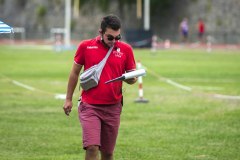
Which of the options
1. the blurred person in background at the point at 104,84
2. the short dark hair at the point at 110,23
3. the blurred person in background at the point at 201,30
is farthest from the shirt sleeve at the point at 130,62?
the blurred person in background at the point at 201,30

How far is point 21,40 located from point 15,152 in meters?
76.3

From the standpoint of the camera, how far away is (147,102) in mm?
22328

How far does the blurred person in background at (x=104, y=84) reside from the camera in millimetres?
9992

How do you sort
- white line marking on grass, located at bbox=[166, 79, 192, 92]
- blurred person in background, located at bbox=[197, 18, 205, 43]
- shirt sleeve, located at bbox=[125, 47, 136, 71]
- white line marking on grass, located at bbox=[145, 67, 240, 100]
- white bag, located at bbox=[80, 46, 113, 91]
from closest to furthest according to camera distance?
white bag, located at bbox=[80, 46, 113, 91], shirt sleeve, located at bbox=[125, 47, 136, 71], white line marking on grass, located at bbox=[145, 67, 240, 100], white line marking on grass, located at bbox=[166, 79, 192, 92], blurred person in background, located at bbox=[197, 18, 205, 43]

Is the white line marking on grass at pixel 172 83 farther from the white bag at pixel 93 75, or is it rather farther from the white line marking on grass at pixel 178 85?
the white bag at pixel 93 75

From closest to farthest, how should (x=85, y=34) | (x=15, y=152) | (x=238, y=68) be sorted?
(x=15, y=152) < (x=238, y=68) < (x=85, y=34)

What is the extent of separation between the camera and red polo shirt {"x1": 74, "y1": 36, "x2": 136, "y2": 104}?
33.2 feet

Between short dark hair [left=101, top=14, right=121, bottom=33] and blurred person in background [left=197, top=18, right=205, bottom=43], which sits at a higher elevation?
short dark hair [left=101, top=14, right=121, bottom=33]

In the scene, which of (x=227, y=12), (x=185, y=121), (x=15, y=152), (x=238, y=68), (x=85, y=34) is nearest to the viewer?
(x=15, y=152)

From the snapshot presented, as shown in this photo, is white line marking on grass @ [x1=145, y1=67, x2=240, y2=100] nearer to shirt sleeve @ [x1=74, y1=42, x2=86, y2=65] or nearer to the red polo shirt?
the red polo shirt

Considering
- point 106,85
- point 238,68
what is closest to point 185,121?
point 106,85

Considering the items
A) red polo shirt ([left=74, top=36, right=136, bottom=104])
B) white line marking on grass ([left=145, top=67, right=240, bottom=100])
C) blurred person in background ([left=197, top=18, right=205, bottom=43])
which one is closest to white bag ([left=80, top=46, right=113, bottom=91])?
red polo shirt ([left=74, top=36, right=136, bottom=104])

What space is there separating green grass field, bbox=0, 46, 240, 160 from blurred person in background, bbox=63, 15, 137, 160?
213 cm

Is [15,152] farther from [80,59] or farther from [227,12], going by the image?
[227,12]
